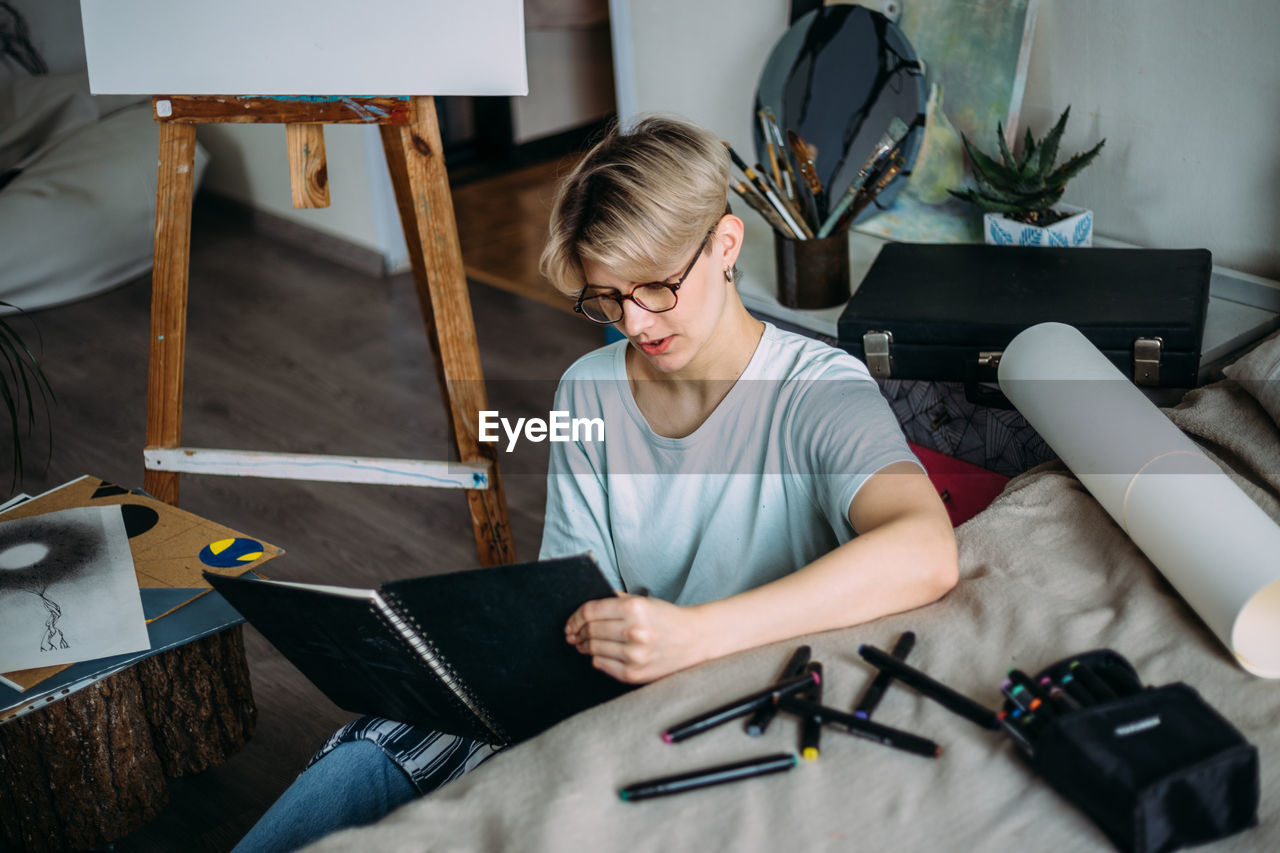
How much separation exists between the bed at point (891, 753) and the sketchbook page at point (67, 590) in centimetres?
63

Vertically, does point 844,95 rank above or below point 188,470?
above

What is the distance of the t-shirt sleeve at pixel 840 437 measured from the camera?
1.09 metres

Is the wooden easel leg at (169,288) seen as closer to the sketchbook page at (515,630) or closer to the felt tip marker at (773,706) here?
the sketchbook page at (515,630)

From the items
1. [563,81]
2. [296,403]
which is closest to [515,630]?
[296,403]

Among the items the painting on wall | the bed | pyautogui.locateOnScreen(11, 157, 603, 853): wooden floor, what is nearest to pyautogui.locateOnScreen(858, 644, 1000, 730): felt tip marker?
the bed

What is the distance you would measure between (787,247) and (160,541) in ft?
3.32

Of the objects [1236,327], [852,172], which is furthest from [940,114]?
[1236,327]

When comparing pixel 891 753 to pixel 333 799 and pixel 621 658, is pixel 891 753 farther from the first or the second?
pixel 333 799

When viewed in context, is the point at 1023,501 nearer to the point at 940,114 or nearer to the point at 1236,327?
the point at 1236,327

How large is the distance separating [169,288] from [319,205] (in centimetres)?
27

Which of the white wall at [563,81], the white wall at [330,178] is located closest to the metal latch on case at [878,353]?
the white wall at [330,178]

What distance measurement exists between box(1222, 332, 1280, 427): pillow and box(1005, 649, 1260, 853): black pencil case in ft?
1.72

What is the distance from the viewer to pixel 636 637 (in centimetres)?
90

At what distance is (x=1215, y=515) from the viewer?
3.11 ft
